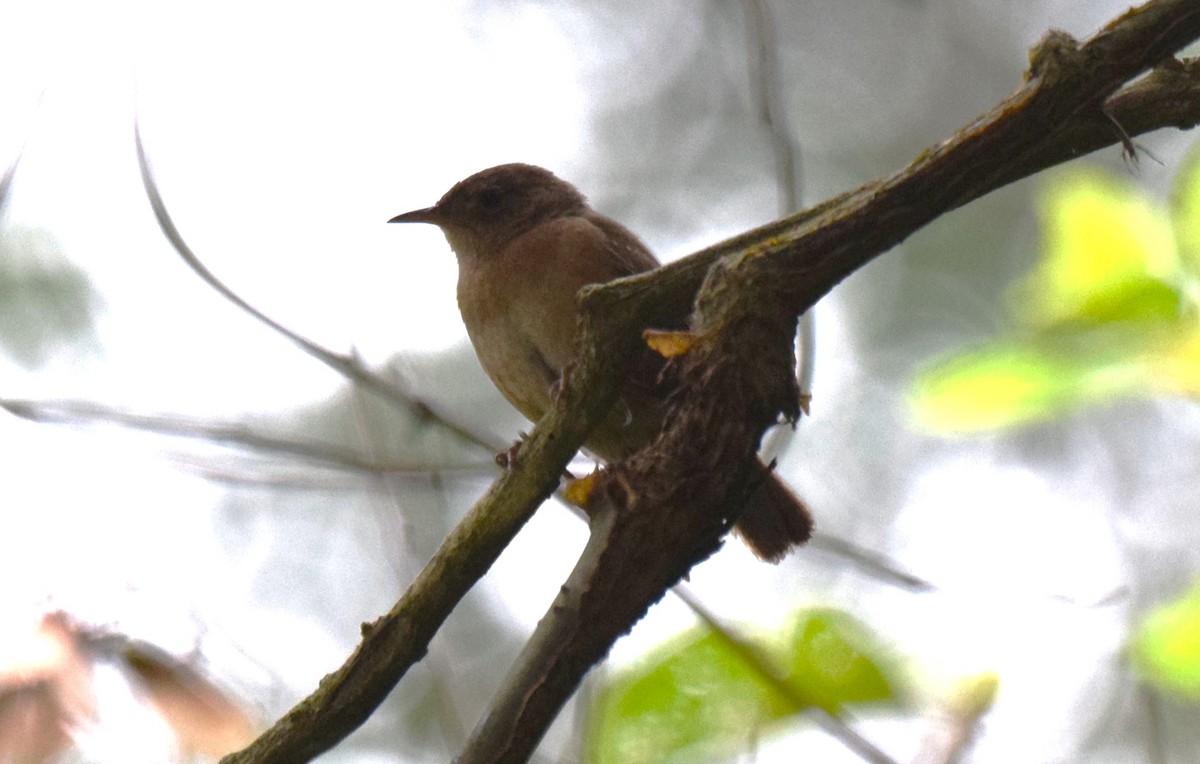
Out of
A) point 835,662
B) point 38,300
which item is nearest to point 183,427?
point 835,662

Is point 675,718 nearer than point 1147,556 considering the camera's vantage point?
Yes

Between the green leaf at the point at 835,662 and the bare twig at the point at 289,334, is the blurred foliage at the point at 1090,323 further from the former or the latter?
the bare twig at the point at 289,334

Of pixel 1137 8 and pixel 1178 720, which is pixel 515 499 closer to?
pixel 1137 8

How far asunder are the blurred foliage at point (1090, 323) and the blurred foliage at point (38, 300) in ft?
25.6

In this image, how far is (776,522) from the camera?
15.2ft

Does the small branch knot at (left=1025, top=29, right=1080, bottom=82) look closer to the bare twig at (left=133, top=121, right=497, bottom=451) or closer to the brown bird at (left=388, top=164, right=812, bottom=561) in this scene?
the brown bird at (left=388, top=164, right=812, bottom=561)

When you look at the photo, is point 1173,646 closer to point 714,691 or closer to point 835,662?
point 835,662

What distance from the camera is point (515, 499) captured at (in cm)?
291

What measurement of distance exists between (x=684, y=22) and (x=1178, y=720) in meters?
8.18

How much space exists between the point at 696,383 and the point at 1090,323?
971 millimetres

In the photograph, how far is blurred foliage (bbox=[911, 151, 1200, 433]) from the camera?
2.82m

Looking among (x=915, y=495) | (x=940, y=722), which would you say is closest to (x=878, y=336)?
(x=915, y=495)

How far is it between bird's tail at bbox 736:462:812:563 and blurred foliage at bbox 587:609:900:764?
59.2 inches

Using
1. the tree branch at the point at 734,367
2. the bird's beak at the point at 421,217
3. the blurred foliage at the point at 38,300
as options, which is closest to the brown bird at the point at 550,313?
the bird's beak at the point at 421,217
